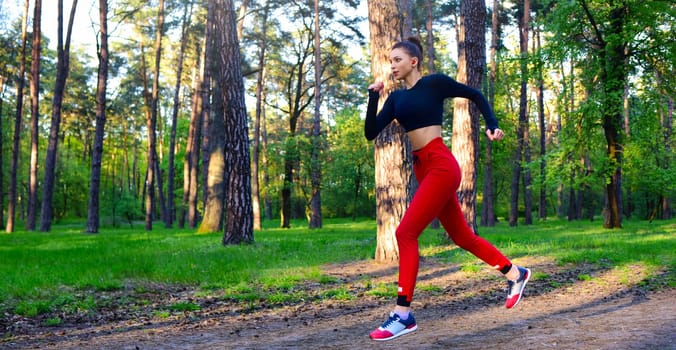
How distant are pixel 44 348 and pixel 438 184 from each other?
11.6ft

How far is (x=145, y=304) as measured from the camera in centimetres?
684

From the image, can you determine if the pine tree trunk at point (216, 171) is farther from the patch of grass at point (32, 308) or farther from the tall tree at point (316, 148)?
the patch of grass at point (32, 308)

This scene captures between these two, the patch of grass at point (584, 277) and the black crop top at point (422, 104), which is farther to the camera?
the patch of grass at point (584, 277)

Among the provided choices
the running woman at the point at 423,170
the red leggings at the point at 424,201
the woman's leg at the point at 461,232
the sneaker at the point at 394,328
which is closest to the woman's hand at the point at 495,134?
the running woman at the point at 423,170

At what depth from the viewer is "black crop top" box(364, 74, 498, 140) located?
4.50 meters

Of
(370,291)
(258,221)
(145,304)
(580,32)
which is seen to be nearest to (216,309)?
(145,304)

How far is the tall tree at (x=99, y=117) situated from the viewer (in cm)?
2228

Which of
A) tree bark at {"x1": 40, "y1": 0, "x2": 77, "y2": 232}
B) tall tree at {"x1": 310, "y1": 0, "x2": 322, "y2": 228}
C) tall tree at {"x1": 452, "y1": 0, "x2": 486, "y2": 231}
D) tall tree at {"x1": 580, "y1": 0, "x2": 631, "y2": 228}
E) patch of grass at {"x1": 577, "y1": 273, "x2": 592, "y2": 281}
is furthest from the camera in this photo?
tall tree at {"x1": 310, "y1": 0, "x2": 322, "y2": 228}

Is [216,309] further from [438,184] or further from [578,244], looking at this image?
[578,244]

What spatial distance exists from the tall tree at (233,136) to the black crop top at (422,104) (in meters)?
8.77

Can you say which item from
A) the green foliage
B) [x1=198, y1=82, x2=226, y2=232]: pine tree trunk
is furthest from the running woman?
the green foliage

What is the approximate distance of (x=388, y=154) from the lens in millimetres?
9492

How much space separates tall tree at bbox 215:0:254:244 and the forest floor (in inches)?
209

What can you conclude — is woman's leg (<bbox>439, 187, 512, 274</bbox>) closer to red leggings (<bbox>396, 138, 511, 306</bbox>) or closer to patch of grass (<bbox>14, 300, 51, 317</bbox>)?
red leggings (<bbox>396, 138, 511, 306</bbox>)
